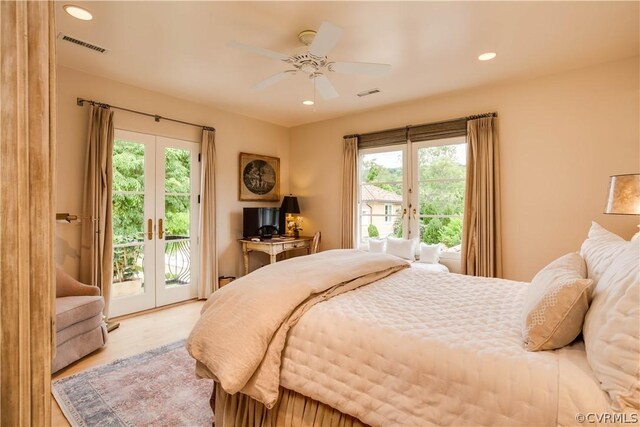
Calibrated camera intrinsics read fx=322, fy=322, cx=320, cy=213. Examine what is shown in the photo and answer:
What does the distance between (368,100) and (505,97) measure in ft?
5.27

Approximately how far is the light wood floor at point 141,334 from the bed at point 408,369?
1.40 m

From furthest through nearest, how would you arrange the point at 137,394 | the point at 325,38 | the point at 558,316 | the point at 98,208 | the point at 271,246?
the point at 271,246 → the point at 98,208 → the point at 137,394 → the point at 325,38 → the point at 558,316

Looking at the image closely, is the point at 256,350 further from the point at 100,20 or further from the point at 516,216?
the point at 516,216

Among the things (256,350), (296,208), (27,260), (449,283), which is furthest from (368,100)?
(27,260)

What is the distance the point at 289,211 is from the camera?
5332mm

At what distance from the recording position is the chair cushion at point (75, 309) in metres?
2.50

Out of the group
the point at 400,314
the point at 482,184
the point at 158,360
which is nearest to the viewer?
the point at 400,314

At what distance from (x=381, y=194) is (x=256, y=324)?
352cm

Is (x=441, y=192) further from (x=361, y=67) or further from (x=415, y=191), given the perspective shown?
(x=361, y=67)

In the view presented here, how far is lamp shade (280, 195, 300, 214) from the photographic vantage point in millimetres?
5344

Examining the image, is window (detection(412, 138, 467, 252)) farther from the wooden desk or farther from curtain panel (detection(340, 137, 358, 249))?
the wooden desk

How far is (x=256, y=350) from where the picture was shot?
1.51m

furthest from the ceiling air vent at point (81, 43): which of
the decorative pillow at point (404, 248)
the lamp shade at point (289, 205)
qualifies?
the decorative pillow at point (404, 248)

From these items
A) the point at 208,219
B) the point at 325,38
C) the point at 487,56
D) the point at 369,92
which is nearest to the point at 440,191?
the point at 369,92
